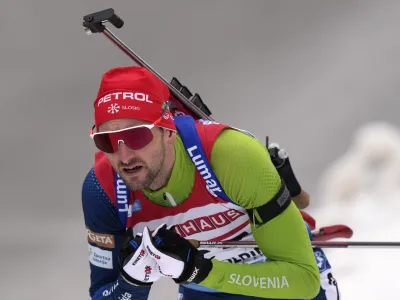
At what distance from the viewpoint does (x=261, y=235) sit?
2.12m

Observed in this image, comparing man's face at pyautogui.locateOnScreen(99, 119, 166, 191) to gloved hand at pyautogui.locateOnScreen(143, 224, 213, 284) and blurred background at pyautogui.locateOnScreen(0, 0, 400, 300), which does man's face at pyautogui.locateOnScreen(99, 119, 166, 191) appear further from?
blurred background at pyautogui.locateOnScreen(0, 0, 400, 300)

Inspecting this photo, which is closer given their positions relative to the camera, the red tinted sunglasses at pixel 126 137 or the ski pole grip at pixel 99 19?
the red tinted sunglasses at pixel 126 137

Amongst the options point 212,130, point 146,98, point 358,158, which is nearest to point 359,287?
point 358,158

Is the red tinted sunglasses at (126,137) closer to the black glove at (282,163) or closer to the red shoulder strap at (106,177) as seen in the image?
the red shoulder strap at (106,177)

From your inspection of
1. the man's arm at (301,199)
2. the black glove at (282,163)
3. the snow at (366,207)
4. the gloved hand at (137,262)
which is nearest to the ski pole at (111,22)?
the black glove at (282,163)

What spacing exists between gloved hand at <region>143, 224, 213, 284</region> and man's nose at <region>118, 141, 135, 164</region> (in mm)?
246

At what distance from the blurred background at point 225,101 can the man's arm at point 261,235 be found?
1.54 meters

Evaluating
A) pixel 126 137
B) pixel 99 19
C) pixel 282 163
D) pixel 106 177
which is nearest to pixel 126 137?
pixel 126 137

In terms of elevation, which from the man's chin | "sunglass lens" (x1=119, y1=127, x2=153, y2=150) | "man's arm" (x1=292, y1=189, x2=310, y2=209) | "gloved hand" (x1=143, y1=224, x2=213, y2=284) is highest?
"sunglass lens" (x1=119, y1=127, x2=153, y2=150)

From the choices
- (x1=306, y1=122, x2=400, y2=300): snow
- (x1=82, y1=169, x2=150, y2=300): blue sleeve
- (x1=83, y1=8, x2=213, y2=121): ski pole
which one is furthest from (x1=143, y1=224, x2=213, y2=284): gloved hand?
(x1=306, y1=122, x2=400, y2=300): snow

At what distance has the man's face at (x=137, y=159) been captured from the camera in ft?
6.31

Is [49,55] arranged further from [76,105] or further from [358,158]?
[358,158]

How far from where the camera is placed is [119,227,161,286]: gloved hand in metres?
1.96

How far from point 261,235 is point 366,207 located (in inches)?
91.5
